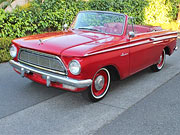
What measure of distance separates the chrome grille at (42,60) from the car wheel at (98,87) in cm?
62

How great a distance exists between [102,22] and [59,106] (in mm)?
1969

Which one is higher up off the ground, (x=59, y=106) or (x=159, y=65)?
(x=159, y=65)

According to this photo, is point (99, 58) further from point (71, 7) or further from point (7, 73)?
point (71, 7)

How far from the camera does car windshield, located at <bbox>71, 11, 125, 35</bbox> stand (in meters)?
4.86

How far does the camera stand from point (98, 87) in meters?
4.31

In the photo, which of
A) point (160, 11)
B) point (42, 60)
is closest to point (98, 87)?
point (42, 60)

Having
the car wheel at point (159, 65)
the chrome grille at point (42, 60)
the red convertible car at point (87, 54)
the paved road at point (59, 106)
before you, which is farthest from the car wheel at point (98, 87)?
the car wheel at point (159, 65)

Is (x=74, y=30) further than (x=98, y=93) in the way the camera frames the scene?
Yes

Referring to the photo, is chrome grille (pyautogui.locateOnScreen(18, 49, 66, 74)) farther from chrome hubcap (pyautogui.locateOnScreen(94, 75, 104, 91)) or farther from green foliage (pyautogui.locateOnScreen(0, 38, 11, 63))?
green foliage (pyautogui.locateOnScreen(0, 38, 11, 63))

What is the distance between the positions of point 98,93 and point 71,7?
5648mm

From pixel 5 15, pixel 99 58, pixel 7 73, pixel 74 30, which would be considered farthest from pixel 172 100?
pixel 5 15

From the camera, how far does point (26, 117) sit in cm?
367

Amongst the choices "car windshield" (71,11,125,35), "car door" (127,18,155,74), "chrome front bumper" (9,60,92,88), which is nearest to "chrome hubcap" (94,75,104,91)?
"chrome front bumper" (9,60,92,88)

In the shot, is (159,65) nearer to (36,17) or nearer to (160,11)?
(36,17)
